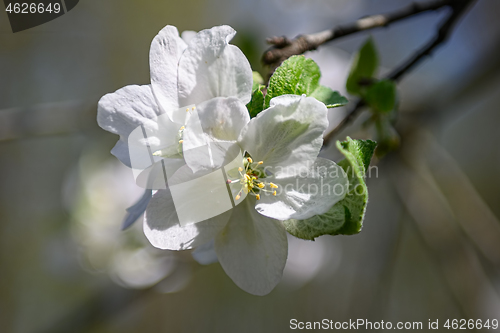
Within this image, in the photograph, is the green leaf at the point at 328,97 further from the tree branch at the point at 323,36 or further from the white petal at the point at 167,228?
the white petal at the point at 167,228

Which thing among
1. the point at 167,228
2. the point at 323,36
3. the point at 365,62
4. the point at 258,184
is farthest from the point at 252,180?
the point at 365,62

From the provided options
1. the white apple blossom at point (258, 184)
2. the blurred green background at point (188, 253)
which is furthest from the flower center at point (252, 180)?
the blurred green background at point (188, 253)

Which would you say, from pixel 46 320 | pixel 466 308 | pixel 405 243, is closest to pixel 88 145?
pixel 46 320

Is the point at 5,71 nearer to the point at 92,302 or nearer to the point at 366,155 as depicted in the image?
the point at 92,302

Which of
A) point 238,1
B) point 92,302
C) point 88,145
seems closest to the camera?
point 92,302

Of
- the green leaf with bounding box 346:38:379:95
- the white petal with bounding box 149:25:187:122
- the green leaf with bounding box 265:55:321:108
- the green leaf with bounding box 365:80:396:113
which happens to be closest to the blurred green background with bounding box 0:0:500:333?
the green leaf with bounding box 346:38:379:95

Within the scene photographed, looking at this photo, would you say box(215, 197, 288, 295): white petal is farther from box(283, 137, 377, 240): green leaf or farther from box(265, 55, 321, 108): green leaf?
box(265, 55, 321, 108): green leaf
